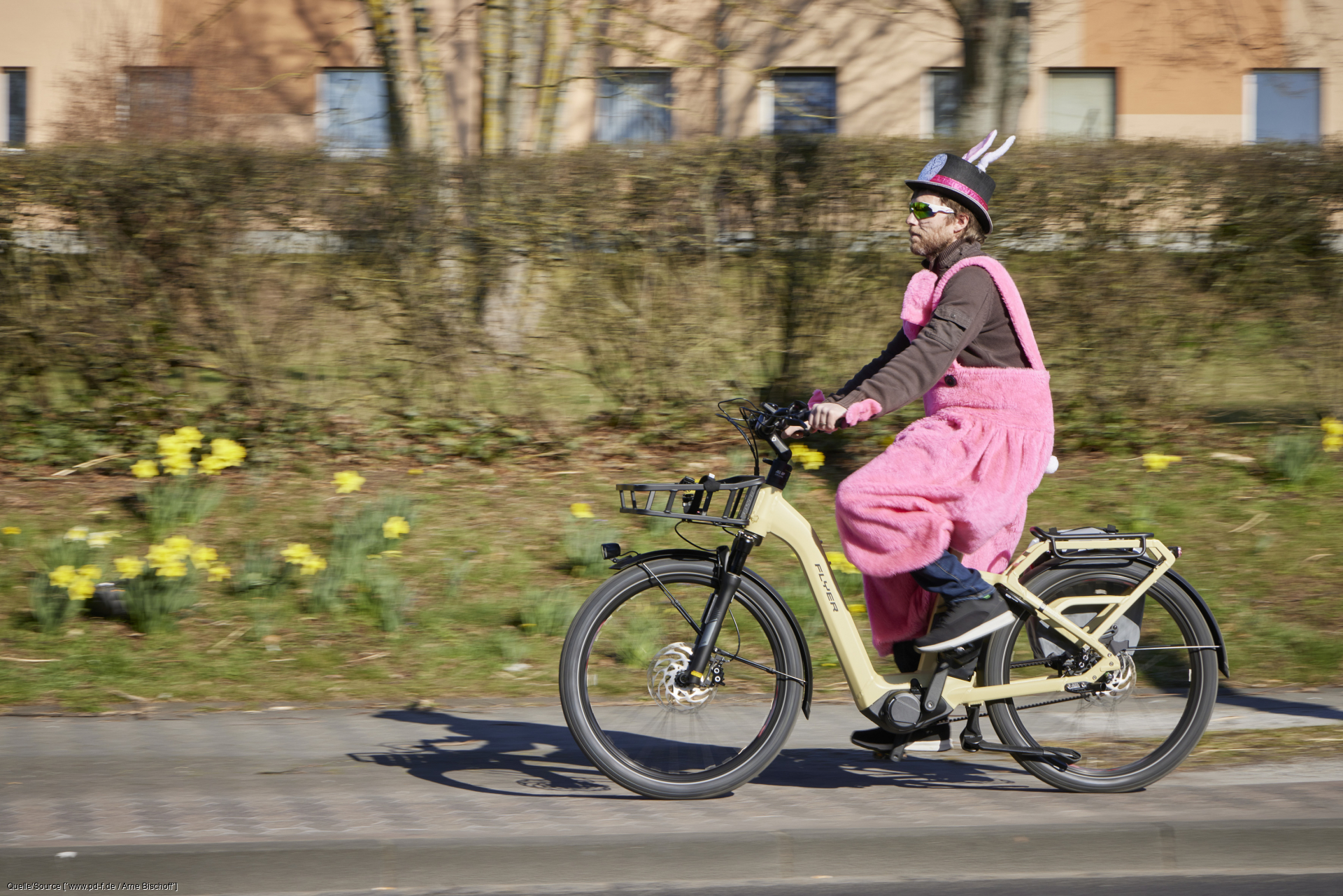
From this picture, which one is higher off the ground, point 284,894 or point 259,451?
point 259,451

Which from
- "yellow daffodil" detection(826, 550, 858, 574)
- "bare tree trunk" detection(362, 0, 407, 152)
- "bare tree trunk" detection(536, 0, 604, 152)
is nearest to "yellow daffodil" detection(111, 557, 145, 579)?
"yellow daffodil" detection(826, 550, 858, 574)

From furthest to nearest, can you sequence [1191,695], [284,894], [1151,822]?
1. [1191,695]
2. [1151,822]
3. [284,894]

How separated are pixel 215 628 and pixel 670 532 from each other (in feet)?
7.73

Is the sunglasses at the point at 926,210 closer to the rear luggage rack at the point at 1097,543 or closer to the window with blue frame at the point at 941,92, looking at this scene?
the rear luggage rack at the point at 1097,543

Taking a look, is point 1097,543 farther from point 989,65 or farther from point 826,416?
point 989,65

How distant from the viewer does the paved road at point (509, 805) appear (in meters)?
3.87

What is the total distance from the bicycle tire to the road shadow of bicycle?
0.24 m

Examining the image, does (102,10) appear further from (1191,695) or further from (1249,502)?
(1191,695)

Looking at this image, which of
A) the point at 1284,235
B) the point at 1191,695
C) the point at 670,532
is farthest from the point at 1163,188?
the point at 1191,695

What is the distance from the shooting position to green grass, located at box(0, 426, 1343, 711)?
19.0ft

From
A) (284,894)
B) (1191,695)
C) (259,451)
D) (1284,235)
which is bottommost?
(284,894)

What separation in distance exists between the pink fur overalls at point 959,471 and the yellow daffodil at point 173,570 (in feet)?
10.7

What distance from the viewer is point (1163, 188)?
783 centimetres

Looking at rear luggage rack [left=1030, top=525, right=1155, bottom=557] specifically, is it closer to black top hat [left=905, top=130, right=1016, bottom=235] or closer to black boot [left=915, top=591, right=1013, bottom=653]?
black boot [left=915, top=591, right=1013, bottom=653]
